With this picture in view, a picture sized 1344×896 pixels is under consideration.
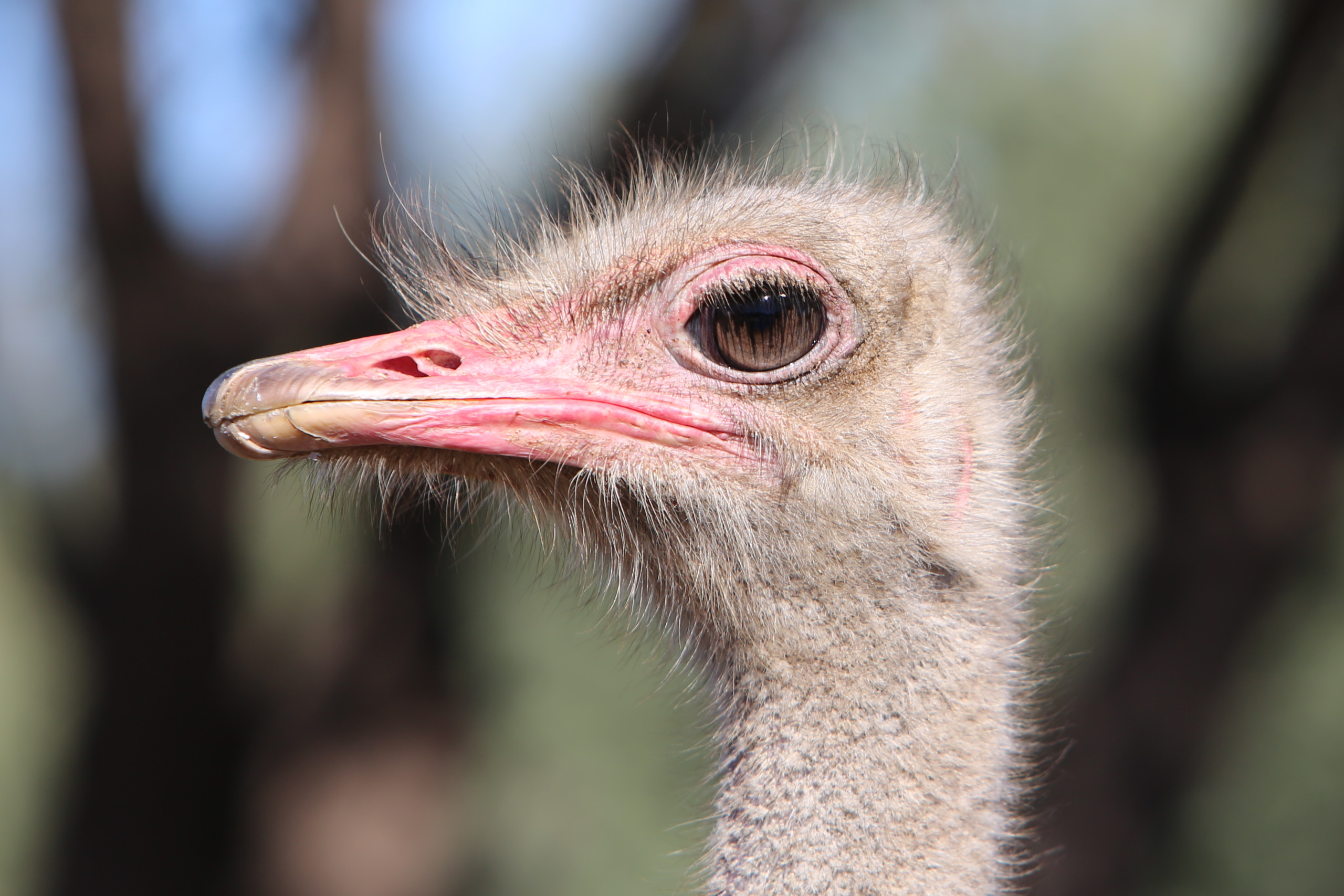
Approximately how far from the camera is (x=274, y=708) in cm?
506

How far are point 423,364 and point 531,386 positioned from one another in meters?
0.16

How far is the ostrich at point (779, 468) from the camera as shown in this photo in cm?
167

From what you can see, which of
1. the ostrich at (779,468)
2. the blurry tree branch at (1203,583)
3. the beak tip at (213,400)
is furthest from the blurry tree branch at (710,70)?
the beak tip at (213,400)

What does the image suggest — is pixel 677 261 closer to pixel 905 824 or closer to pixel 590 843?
pixel 905 824

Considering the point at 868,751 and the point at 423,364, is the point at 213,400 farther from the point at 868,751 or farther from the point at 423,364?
the point at 868,751

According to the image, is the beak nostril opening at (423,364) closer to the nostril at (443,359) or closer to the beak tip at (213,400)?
the nostril at (443,359)

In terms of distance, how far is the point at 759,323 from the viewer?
1.82 meters

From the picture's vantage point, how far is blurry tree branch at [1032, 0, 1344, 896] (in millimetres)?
Answer: 4543

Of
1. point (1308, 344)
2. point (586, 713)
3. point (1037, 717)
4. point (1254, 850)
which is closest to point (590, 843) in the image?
point (586, 713)

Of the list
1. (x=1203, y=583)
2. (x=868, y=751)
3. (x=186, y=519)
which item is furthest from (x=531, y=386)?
(x=1203, y=583)

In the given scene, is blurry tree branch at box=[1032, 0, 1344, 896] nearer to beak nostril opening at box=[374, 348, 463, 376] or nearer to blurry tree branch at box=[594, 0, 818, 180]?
blurry tree branch at box=[594, 0, 818, 180]

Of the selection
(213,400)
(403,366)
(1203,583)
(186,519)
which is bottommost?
(213,400)

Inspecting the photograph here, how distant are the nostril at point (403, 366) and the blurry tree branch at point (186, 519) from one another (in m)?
3.04

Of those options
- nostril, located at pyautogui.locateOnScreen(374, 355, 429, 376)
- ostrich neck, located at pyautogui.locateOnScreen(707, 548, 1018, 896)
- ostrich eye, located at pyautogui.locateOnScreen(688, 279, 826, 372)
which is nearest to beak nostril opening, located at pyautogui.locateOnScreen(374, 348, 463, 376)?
nostril, located at pyautogui.locateOnScreen(374, 355, 429, 376)
